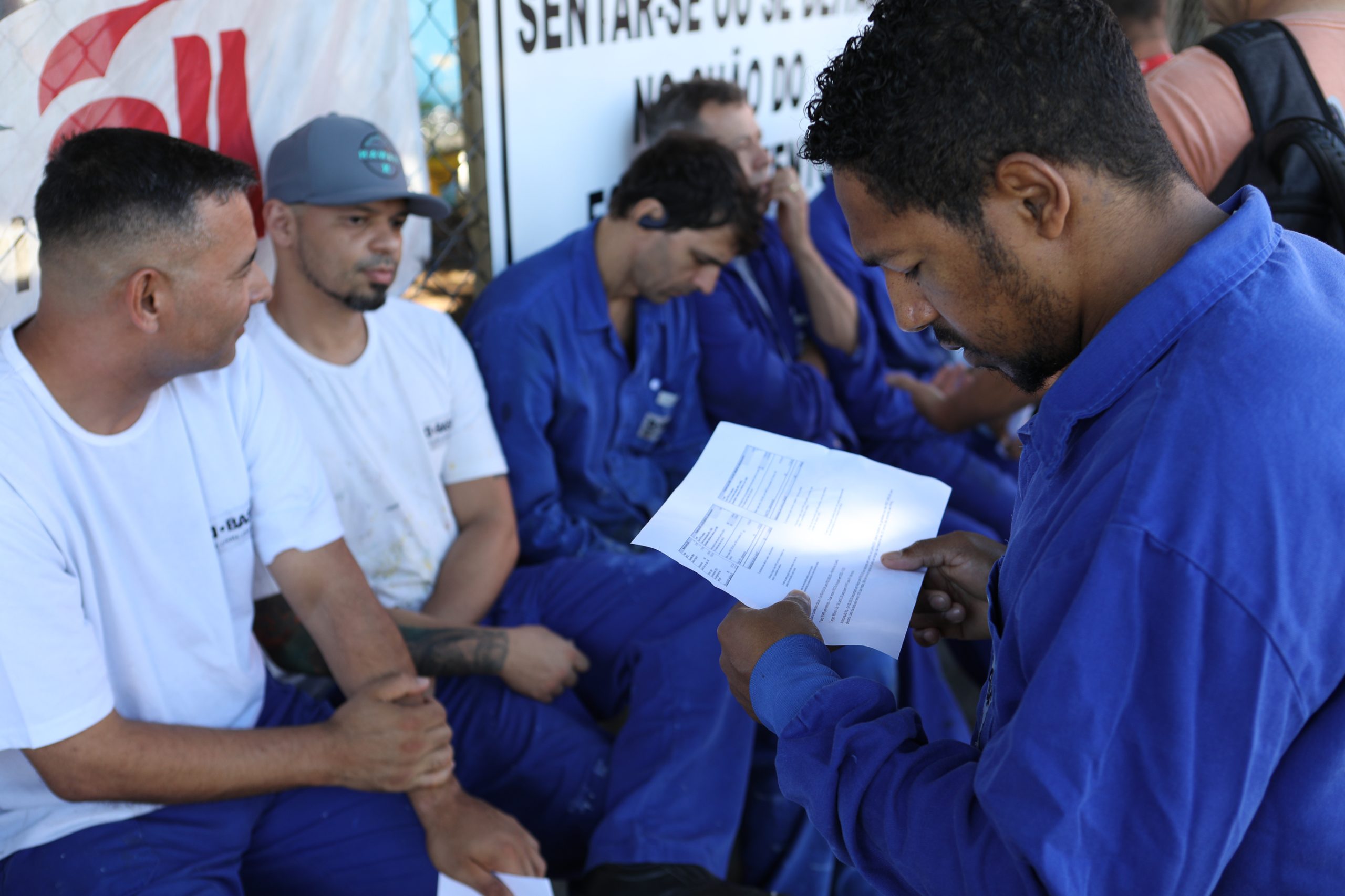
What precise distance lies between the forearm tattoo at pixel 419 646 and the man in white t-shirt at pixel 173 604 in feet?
0.49

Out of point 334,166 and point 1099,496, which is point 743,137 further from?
point 1099,496

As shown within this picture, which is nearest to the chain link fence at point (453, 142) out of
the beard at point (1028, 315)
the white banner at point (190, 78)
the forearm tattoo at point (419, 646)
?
the white banner at point (190, 78)

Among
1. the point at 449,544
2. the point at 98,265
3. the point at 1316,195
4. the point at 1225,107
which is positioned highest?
the point at 1225,107

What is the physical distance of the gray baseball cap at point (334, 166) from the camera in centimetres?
241

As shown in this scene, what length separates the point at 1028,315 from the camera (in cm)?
104

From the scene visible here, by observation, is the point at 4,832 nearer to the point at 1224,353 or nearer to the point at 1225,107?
the point at 1224,353

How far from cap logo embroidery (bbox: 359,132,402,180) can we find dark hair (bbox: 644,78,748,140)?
1138 mm

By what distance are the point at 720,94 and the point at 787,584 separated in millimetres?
2625

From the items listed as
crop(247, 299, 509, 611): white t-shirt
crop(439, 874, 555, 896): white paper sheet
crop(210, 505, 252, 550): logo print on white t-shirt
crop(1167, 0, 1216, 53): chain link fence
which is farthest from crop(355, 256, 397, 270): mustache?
crop(1167, 0, 1216, 53): chain link fence

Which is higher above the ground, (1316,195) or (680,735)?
(1316,195)

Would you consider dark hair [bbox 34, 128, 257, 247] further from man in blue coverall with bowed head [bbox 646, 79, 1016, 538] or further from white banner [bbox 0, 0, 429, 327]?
man in blue coverall with bowed head [bbox 646, 79, 1016, 538]

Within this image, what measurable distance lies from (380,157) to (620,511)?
1.16m

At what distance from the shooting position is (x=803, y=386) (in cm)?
340

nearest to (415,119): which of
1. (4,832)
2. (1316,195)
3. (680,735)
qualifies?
(680,735)
